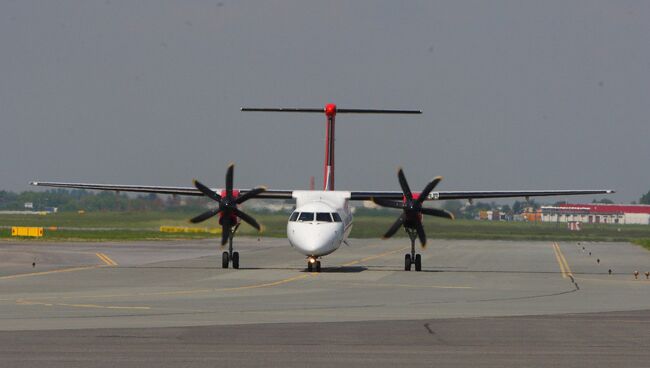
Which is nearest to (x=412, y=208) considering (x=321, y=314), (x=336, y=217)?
(x=336, y=217)

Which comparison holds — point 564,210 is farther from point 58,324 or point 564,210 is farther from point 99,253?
point 58,324

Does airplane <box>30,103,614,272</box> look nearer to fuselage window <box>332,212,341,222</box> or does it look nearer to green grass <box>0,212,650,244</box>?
fuselage window <box>332,212,341,222</box>

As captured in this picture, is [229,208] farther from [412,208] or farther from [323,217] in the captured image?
[412,208]

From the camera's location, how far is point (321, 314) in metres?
23.8

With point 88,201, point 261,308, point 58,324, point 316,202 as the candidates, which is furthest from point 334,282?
point 88,201

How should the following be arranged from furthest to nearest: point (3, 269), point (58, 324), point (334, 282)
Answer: point (3, 269) → point (334, 282) → point (58, 324)

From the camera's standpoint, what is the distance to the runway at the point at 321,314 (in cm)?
1703

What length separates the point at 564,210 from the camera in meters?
195

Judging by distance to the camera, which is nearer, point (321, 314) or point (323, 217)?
point (321, 314)

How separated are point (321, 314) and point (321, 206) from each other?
57.5ft

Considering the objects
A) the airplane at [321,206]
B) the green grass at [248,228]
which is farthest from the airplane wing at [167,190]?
the green grass at [248,228]

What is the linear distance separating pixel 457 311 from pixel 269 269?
19.9 m

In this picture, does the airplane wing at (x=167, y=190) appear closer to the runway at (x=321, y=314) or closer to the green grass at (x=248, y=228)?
the runway at (x=321, y=314)

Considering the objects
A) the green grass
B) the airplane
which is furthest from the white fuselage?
the green grass
